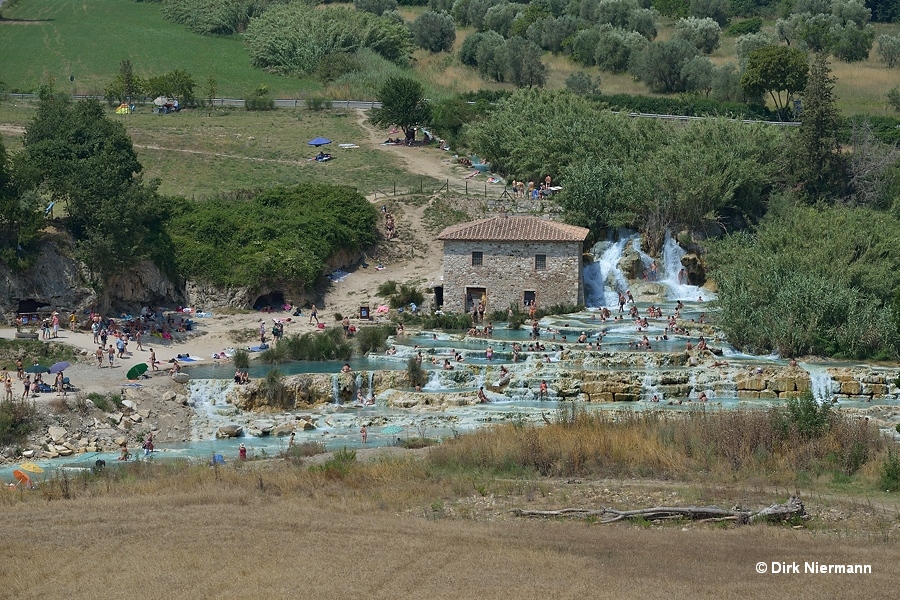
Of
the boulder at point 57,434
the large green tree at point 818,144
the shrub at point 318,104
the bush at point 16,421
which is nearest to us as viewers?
the bush at point 16,421

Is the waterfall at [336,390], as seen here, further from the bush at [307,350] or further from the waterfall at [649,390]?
the waterfall at [649,390]

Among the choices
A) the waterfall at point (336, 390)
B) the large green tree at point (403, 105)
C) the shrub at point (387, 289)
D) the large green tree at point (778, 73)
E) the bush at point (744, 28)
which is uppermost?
the bush at point (744, 28)

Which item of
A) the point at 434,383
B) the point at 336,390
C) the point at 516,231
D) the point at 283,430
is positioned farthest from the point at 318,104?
the point at 283,430

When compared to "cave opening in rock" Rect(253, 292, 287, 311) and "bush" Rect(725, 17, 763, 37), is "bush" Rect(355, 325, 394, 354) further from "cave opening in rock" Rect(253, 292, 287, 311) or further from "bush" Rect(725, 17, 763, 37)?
"bush" Rect(725, 17, 763, 37)

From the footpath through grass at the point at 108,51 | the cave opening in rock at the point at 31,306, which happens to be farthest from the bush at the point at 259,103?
the cave opening in rock at the point at 31,306

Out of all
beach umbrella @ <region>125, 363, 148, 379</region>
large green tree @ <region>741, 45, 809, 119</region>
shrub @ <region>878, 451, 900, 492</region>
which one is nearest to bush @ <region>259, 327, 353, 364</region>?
beach umbrella @ <region>125, 363, 148, 379</region>

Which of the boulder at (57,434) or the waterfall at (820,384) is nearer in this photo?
the boulder at (57,434)

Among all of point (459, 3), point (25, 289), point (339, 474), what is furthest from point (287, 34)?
point (339, 474)

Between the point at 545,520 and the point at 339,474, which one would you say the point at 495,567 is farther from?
the point at 339,474
